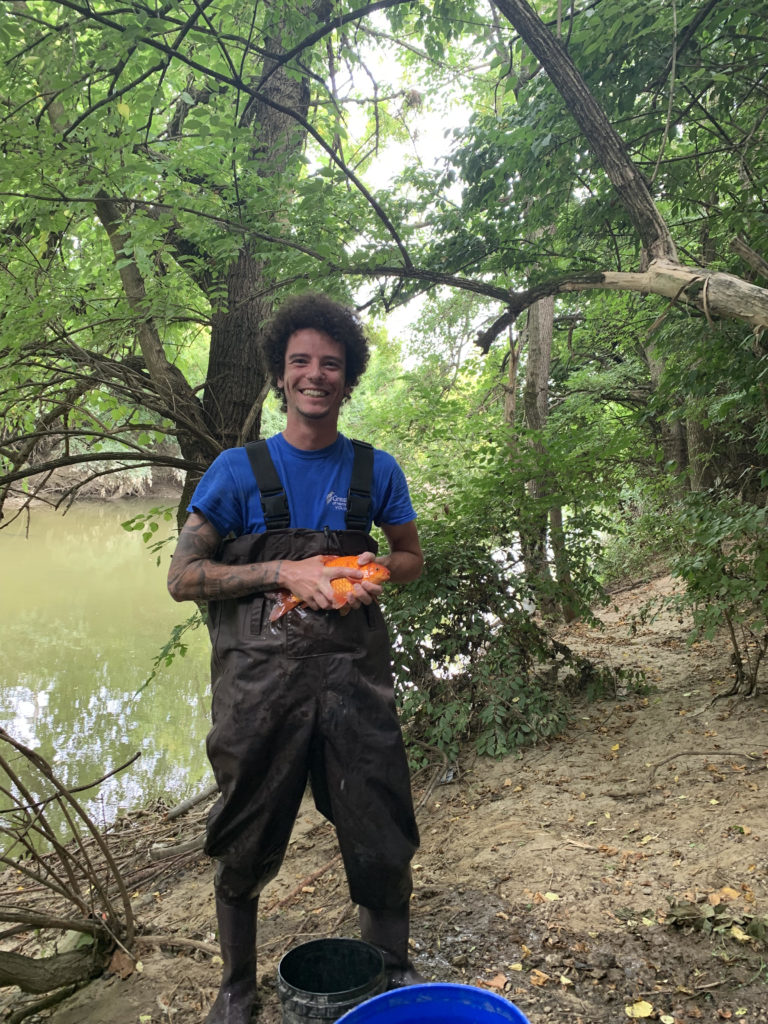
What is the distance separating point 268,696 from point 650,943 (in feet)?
5.28

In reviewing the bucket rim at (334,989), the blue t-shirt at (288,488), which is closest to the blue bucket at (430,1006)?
the bucket rim at (334,989)

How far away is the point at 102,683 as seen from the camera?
9258 millimetres

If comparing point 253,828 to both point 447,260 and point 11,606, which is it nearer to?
point 447,260

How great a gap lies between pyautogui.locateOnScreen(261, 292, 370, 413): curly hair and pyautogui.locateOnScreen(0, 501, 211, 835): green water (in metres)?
4.87

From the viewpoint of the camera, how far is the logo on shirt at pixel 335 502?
2.13m

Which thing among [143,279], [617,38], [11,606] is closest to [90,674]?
[11,606]

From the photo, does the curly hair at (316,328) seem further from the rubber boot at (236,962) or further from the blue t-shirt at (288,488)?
the rubber boot at (236,962)

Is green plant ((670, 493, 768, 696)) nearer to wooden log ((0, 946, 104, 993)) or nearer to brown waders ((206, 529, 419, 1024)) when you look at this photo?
brown waders ((206, 529, 419, 1024))

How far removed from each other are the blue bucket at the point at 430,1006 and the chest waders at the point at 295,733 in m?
0.44

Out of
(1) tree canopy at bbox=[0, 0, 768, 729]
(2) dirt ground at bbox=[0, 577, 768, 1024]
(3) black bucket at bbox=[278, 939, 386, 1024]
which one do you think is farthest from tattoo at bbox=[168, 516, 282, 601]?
(1) tree canopy at bbox=[0, 0, 768, 729]

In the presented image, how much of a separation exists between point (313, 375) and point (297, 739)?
3.65 ft

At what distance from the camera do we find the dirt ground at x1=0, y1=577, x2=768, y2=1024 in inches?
86.8

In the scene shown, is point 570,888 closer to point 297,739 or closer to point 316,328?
point 297,739

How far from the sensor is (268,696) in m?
1.95
